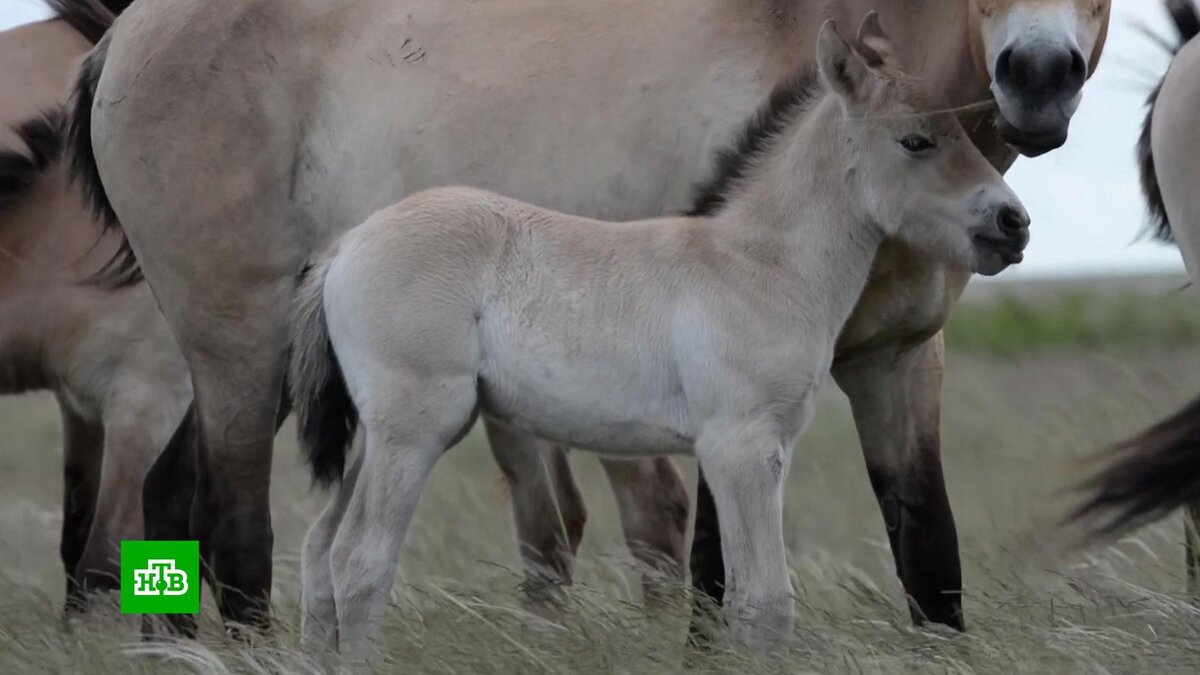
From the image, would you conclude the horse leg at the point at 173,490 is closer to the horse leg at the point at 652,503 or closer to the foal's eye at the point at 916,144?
the horse leg at the point at 652,503

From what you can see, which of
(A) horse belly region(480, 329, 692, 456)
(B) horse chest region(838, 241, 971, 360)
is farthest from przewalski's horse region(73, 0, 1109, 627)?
(A) horse belly region(480, 329, 692, 456)

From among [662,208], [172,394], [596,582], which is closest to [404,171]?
[662,208]

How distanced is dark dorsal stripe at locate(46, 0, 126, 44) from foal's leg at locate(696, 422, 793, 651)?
164 inches

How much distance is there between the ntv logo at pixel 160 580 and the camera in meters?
5.84

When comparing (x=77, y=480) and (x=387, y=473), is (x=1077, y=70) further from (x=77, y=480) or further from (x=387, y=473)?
(x=77, y=480)

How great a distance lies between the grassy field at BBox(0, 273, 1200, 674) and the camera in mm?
4281

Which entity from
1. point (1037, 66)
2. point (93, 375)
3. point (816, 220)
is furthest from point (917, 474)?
point (93, 375)

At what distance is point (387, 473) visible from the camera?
4199 millimetres

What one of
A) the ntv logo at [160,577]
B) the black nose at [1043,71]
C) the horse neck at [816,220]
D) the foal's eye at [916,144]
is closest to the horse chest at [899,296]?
the horse neck at [816,220]

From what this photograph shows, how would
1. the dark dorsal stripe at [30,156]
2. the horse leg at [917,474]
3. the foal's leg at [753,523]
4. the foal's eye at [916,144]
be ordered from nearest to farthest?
the foal's leg at [753,523]
the foal's eye at [916,144]
the horse leg at [917,474]
the dark dorsal stripe at [30,156]

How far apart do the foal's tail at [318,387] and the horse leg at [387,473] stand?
17 centimetres

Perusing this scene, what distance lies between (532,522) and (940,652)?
170 cm

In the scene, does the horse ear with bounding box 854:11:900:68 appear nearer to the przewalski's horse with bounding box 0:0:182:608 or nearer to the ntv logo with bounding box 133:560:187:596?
the ntv logo with bounding box 133:560:187:596

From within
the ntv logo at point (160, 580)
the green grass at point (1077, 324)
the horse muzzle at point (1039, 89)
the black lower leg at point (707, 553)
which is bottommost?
the green grass at point (1077, 324)
